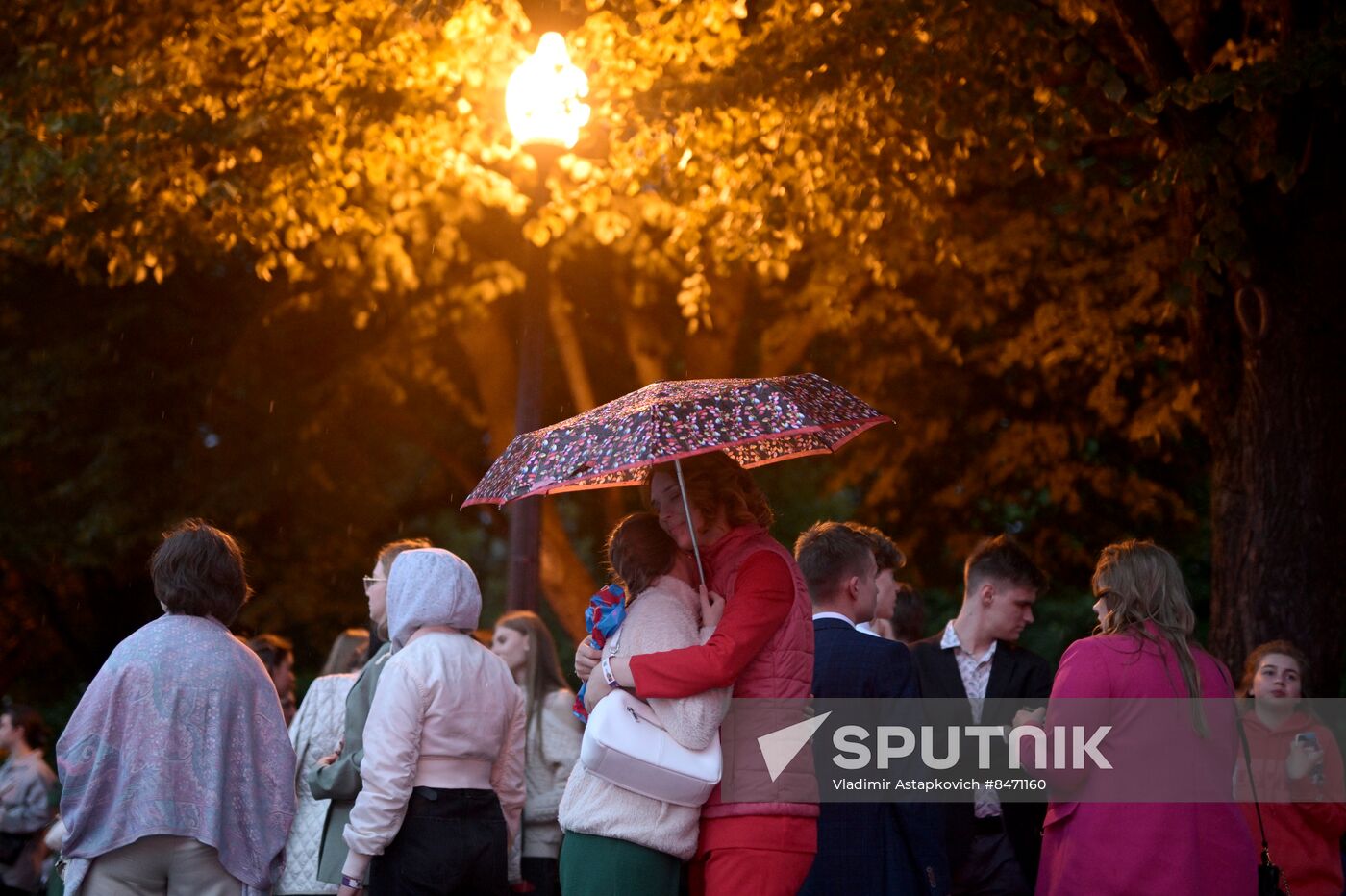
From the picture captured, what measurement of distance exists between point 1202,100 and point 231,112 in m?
6.87

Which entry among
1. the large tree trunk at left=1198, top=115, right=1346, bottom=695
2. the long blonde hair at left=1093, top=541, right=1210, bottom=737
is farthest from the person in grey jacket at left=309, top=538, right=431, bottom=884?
the large tree trunk at left=1198, top=115, right=1346, bottom=695

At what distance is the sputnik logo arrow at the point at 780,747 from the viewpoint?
4766mm

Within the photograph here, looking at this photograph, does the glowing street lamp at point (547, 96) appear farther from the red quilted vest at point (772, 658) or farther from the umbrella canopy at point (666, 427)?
the red quilted vest at point (772, 658)

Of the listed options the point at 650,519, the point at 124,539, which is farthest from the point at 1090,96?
the point at 124,539

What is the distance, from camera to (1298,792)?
707 centimetres

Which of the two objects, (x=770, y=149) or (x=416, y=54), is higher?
(x=416, y=54)

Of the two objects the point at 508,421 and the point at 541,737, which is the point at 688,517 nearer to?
the point at 541,737

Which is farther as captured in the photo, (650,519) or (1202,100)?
(1202,100)

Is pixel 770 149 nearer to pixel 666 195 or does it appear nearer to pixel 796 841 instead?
pixel 666 195

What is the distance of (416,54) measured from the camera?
452 inches

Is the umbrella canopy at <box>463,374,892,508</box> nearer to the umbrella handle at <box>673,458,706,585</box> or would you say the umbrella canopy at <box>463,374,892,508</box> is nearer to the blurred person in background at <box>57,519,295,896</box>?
the umbrella handle at <box>673,458,706,585</box>

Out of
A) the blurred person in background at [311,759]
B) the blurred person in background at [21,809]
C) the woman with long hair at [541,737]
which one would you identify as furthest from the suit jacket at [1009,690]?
the blurred person in background at [21,809]

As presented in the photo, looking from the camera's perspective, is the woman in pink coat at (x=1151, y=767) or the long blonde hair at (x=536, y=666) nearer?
the woman in pink coat at (x=1151, y=767)

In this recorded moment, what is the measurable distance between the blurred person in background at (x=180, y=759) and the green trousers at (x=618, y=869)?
1.30 meters
